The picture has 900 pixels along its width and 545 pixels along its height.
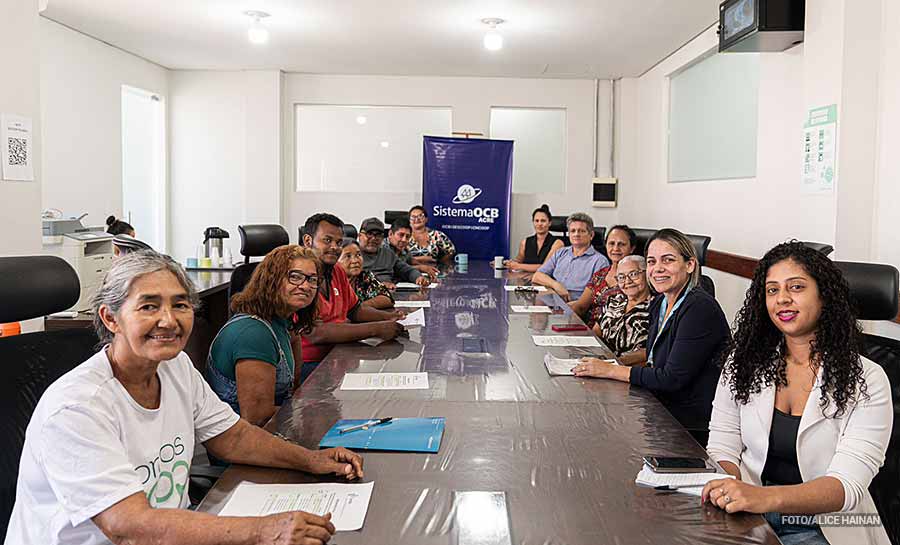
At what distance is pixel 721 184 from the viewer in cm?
682

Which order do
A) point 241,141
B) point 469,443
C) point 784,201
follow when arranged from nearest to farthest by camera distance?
point 469,443 → point 784,201 → point 241,141

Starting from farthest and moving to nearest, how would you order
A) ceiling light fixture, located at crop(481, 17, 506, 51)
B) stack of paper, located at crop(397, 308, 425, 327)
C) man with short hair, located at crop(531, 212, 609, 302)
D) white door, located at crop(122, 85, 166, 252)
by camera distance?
white door, located at crop(122, 85, 166, 252) → ceiling light fixture, located at crop(481, 17, 506, 51) → man with short hair, located at crop(531, 212, 609, 302) → stack of paper, located at crop(397, 308, 425, 327)

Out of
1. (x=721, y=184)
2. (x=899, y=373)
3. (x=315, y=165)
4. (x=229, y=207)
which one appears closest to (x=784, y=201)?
(x=721, y=184)

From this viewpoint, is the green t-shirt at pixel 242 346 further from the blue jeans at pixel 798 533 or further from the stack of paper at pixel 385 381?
the blue jeans at pixel 798 533

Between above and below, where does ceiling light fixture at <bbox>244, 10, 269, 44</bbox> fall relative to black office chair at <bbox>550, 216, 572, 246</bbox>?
above

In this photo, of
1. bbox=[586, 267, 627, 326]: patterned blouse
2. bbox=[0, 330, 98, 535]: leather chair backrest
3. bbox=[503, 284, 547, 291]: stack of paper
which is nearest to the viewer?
bbox=[0, 330, 98, 535]: leather chair backrest

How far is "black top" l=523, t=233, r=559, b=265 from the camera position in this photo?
26.5 feet

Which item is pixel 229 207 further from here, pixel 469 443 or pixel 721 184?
pixel 469 443

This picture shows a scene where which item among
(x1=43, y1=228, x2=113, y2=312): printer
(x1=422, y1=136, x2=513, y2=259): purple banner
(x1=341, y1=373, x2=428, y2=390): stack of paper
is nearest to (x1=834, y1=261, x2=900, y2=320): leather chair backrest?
(x1=341, y1=373, x2=428, y2=390): stack of paper

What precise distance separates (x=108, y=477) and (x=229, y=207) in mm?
8417

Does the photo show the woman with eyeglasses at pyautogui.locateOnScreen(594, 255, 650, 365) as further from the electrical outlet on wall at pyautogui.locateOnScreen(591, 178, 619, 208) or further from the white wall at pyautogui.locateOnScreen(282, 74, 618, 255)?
the white wall at pyautogui.locateOnScreen(282, 74, 618, 255)

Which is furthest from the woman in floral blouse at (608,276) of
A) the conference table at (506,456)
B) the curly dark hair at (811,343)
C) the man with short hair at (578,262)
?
the curly dark hair at (811,343)

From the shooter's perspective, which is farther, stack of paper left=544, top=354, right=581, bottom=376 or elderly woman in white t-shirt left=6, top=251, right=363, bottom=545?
stack of paper left=544, top=354, right=581, bottom=376

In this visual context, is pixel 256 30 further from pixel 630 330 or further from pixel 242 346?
pixel 242 346
